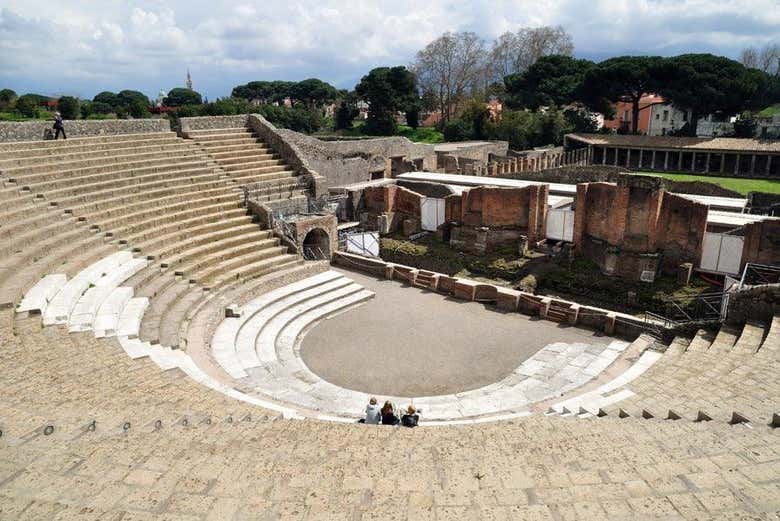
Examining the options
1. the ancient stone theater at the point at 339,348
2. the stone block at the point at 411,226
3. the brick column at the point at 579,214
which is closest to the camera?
the ancient stone theater at the point at 339,348

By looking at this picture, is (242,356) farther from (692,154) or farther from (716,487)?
(692,154)

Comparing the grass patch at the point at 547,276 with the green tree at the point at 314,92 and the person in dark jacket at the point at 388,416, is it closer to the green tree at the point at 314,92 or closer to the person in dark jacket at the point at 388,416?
the person in dark jacket at the point at 388,416

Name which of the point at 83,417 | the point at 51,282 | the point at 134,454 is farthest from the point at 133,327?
the point at 134,454

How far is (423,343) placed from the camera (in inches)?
508

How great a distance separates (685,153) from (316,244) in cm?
3304

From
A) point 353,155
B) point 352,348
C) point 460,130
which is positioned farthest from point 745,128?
point 352,348

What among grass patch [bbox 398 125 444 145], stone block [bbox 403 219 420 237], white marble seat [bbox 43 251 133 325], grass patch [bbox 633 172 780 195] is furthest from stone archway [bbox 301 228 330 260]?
grass patch [bbox 398 125 444 145]

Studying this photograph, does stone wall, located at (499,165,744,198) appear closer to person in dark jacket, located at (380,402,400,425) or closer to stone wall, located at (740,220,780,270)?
stone wall, located at (740,220,780,270)

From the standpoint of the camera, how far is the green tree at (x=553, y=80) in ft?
Result: 158

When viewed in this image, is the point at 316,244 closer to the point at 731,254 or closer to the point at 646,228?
the point at 646,228

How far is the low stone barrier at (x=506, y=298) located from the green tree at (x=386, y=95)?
34691 millimetres

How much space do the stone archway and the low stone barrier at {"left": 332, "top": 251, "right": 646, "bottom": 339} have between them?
468 millimetres

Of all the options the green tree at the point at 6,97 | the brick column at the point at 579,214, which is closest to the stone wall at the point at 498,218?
the brick column at the point at 579,214

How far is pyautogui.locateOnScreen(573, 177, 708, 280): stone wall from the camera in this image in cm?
1543
